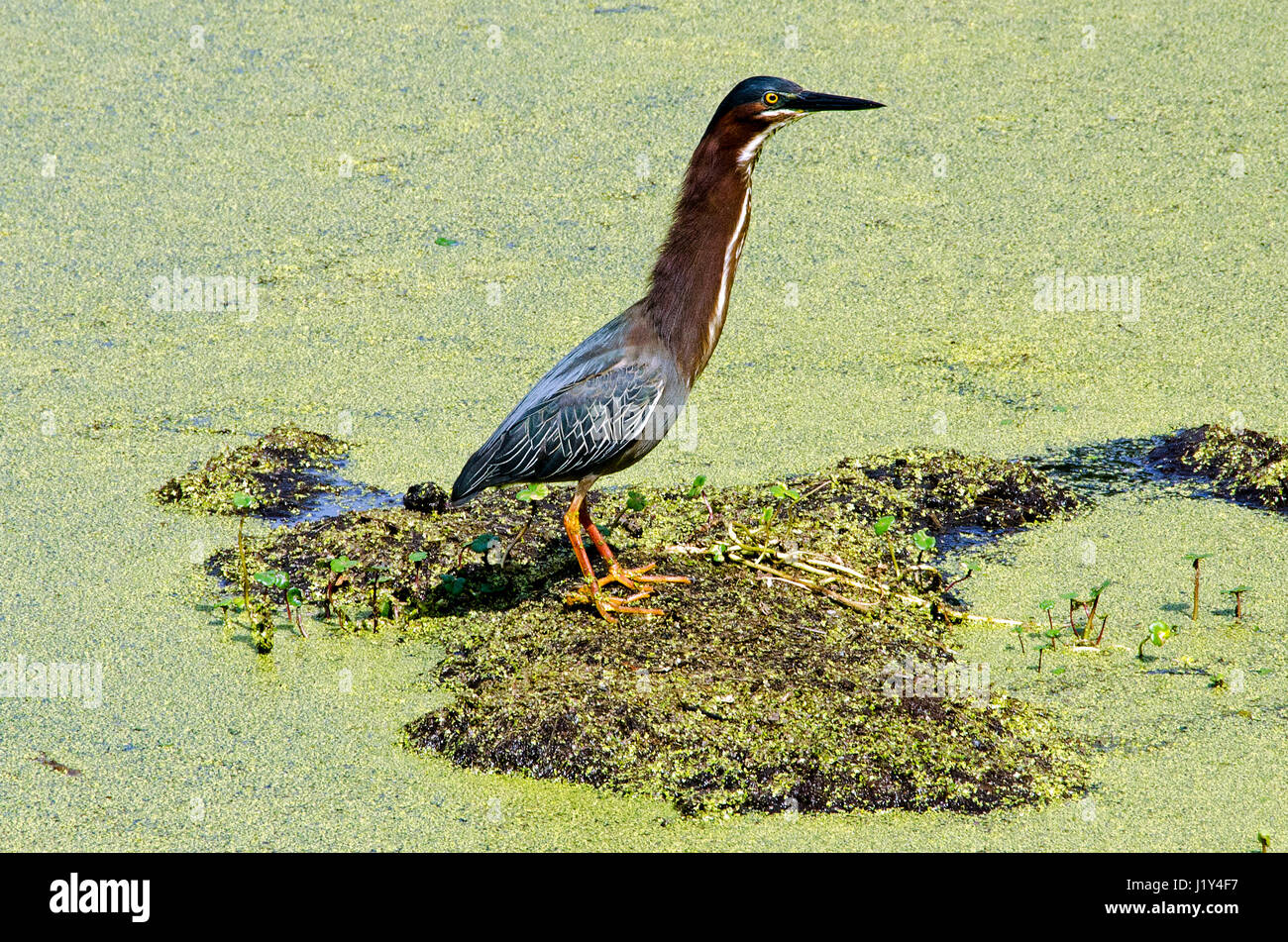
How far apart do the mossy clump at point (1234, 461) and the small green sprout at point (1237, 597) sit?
46 centimetres

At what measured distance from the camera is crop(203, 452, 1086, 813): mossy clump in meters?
2.76

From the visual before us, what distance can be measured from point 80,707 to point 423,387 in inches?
64.3

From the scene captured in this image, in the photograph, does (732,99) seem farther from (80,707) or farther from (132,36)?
(132,36)

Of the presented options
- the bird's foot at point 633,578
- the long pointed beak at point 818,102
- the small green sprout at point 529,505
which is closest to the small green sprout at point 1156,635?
the bird's foot at point 633,578

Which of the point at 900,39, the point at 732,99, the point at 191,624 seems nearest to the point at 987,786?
the point at 732,99

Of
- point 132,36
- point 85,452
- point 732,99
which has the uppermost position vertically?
point 132,36

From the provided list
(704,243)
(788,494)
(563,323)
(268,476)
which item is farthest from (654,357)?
(563,323)

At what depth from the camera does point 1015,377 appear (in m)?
4.45

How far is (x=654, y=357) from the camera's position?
3369 mm

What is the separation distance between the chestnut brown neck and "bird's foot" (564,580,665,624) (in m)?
0.57

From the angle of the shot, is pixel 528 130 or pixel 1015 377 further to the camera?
pixel 528 130

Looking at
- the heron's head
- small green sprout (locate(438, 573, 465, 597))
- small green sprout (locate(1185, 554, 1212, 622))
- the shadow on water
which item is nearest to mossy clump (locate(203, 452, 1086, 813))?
small green sprout (locate(438, 573, 465, 597))

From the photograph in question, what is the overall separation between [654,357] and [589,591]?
570 millimetres
